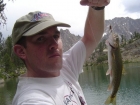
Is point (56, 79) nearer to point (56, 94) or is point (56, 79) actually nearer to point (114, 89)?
point (56, 94)

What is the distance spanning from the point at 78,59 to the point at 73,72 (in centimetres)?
17

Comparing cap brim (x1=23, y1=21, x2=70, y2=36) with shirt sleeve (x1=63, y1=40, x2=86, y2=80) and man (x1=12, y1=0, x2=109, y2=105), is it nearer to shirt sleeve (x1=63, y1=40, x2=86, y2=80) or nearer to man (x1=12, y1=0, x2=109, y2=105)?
man (x1=12, y1=0, x2=109, y2=105)

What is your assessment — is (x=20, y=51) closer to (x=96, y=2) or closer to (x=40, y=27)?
(x=40, y=27)

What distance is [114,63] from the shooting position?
93.4 inches

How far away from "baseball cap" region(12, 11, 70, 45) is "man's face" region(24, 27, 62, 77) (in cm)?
6

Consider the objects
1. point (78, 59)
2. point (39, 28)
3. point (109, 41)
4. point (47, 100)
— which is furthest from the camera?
point (78, 59)

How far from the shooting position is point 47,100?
159 cm

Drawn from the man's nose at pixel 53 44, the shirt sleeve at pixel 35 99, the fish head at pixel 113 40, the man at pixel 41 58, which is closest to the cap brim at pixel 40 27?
the man at pixel 41 58

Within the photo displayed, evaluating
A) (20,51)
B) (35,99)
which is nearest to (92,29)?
(20,51)

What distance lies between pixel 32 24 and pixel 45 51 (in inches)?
9.0

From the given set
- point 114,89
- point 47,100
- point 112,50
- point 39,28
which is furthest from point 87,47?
point 47,100

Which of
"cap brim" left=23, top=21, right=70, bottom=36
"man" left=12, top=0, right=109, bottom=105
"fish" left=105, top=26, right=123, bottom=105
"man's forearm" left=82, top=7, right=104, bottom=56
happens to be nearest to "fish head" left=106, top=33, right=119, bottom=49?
"fish" left=105, top=26, right=123, bottom=105

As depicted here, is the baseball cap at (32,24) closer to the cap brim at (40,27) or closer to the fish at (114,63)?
the cap brim at (40,27)

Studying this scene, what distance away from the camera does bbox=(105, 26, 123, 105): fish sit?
2.26 m
